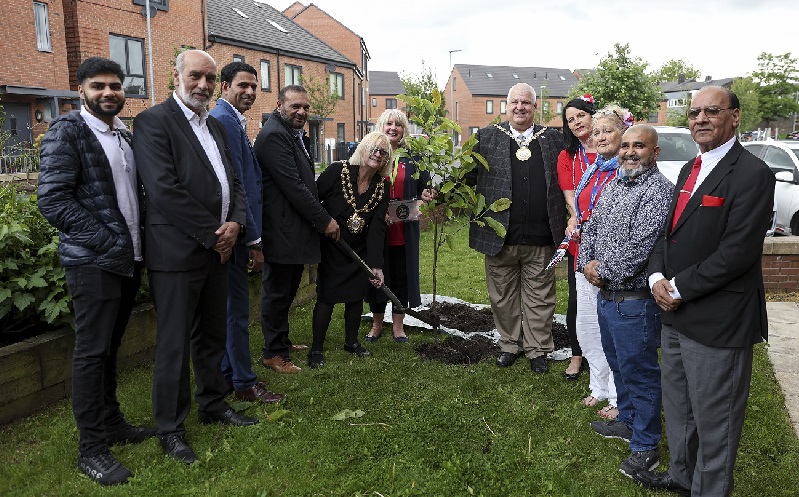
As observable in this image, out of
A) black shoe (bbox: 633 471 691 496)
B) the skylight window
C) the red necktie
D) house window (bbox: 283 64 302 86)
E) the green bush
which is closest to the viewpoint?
the red necktie

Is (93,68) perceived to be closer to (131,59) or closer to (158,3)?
(131,59)

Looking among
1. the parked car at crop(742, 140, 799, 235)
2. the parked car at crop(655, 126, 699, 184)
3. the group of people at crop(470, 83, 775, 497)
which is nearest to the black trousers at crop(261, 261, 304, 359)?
the group of people at crop(470, 83, 775, 497)

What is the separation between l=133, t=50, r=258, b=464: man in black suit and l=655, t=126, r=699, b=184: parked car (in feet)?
33.5

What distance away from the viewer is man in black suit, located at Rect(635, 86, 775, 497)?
2.71 m

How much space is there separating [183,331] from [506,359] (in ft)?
9.24

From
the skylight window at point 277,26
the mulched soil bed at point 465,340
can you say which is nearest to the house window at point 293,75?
the skylight window at point 277,26

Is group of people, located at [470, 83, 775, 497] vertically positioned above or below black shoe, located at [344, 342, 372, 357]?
above

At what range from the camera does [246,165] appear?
14.7ft

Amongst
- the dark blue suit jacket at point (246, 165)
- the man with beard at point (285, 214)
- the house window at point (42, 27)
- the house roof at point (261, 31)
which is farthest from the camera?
the house roof at point (261, 31)

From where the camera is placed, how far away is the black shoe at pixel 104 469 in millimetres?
3344

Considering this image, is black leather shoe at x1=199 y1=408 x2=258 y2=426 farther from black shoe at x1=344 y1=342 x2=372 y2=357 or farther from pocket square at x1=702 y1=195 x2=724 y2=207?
pocket square at x1=702 y1=195 x2=724 y2=207

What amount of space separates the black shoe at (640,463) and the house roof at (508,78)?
68.9 m

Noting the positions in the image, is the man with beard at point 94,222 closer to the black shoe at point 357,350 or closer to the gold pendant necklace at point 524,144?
the black shoe at point 357,350

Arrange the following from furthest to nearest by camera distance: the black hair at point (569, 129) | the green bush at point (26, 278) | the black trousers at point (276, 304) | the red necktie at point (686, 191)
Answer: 1. the black trousers at point (276, 304)
2. the black hair at point (569, 129)
3. the green bush at point (26, 278)
4. the red necktie at point (686, 191)
